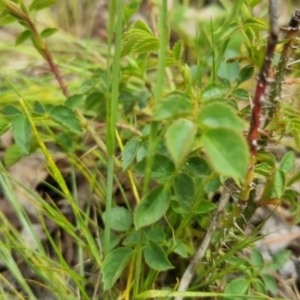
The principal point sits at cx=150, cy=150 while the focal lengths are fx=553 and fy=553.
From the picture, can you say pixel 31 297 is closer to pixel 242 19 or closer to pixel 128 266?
pixel 128 266

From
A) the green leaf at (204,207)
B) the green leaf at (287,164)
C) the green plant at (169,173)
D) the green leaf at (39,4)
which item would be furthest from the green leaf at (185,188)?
the green leaf at (39,4)

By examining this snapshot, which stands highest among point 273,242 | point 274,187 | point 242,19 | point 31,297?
point 242,19

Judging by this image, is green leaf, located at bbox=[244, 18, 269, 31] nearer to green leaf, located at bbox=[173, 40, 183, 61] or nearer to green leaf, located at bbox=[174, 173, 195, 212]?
green leaf, located at bbox=[173, 40, 183, 61]

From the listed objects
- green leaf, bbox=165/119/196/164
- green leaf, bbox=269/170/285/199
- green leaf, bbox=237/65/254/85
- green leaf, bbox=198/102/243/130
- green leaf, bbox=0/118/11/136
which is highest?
green leaf, bbox=165/119/196/164

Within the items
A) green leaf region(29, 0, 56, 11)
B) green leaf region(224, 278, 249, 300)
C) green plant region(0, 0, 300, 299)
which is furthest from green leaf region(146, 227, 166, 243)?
green leaf region(29, 0, 56, 11)

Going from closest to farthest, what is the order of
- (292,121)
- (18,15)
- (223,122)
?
(223,122) < (292,121) < (18,15)

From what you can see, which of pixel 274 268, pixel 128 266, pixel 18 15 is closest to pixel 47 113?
pixel 18 15
